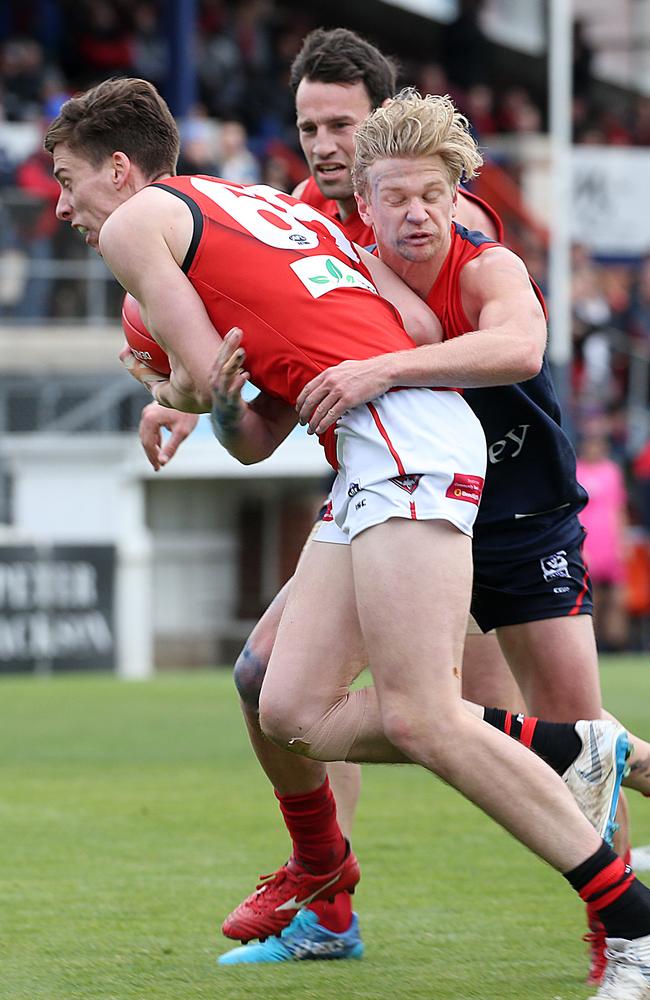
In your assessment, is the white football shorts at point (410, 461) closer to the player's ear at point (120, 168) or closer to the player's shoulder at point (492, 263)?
the player's shoulder at point (492, 263)

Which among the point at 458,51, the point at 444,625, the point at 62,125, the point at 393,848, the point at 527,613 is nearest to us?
the point at 444,625

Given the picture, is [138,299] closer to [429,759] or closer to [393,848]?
[429,759]

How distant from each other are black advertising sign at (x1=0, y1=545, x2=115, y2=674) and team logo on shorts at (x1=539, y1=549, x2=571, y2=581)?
32.7 ft

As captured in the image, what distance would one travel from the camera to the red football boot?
16.5 ft

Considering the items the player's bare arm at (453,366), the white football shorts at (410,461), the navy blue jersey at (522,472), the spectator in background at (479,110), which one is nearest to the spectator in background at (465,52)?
the spectator in background at (479,110)

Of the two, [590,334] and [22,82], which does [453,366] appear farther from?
[22,82]

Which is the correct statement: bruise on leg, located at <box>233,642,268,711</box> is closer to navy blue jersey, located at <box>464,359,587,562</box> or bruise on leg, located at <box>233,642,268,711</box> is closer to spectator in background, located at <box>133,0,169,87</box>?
navy blue jersey, located at <box>464,359,587,562</box>

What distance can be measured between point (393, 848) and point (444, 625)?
2.77 meters

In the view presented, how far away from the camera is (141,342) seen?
481 centimetres

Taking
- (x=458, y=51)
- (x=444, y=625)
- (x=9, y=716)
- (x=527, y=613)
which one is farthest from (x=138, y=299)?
(x=458, y=51)

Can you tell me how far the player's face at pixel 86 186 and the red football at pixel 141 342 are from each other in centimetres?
28

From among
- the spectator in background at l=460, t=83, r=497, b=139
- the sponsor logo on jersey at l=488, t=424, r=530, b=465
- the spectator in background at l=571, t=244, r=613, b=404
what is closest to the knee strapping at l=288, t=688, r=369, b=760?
the sponsor logo on jersey at l=488, t=424, r=530, b=465

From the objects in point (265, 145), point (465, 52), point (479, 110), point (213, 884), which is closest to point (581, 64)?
point (465, 52)

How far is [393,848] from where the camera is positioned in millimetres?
6734
